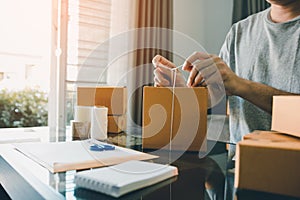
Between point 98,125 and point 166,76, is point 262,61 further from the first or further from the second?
point 98,125

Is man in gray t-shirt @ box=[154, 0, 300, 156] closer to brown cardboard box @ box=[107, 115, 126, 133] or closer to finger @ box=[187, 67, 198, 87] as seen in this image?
finger @ box=[187, 67, 198, 87]

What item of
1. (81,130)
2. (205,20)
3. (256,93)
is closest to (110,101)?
(81,130)

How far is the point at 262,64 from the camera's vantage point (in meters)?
1.06

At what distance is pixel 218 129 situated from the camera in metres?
1.39

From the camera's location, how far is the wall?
2.52 meters

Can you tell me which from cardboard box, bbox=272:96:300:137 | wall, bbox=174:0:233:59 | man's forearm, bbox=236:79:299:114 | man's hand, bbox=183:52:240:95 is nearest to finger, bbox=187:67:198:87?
man's hand, bbox=183:52:240:95

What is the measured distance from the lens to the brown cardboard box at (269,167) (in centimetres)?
40

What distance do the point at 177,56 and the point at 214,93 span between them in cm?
142

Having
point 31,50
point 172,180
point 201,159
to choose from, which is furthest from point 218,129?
point 31,50

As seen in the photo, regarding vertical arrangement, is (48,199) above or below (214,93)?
below

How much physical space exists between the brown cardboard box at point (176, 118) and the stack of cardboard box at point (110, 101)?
11.1 inches

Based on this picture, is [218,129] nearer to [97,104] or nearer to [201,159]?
[97,104]

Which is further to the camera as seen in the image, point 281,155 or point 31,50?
point 31,50

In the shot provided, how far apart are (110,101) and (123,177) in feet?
2.02
